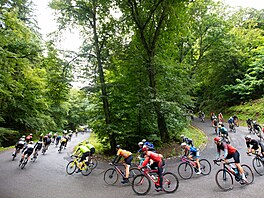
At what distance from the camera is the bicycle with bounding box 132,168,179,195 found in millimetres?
7122

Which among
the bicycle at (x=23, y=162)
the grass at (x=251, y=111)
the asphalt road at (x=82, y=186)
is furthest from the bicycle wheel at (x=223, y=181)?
the grass at (x=251, y=111)

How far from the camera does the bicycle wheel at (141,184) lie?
284 inches

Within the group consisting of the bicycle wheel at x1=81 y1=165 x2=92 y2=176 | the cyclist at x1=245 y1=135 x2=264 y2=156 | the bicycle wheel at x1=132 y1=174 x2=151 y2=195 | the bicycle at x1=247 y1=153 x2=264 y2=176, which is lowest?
the bicycle wheel at x1=81 y1=165 x2=92 y2=176

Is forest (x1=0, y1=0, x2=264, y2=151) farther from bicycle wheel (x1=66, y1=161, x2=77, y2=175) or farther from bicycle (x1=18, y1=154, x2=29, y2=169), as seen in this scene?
bicycle (x1=18, y1=154, x2=29, y2=169)

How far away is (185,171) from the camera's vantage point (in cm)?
866

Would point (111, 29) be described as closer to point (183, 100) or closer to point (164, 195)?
point (183, 100)

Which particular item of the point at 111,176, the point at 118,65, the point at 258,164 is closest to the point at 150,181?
the point at 111,176

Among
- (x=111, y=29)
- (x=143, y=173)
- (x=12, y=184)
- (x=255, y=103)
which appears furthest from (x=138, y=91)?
(x=255, y=103)

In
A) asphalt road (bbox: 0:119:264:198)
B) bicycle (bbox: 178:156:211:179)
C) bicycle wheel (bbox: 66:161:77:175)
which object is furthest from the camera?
bicycle wheel (bbox: 66:161:77:175)

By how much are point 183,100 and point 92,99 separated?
6.87 metres

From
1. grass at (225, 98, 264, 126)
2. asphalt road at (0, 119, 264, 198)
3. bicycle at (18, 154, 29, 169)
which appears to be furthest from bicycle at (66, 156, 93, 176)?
grass at (225, 98, 264, 126)

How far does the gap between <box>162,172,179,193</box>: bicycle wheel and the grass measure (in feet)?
57.1

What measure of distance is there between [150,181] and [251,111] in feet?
70.7

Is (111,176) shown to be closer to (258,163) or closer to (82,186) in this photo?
(82,186)
